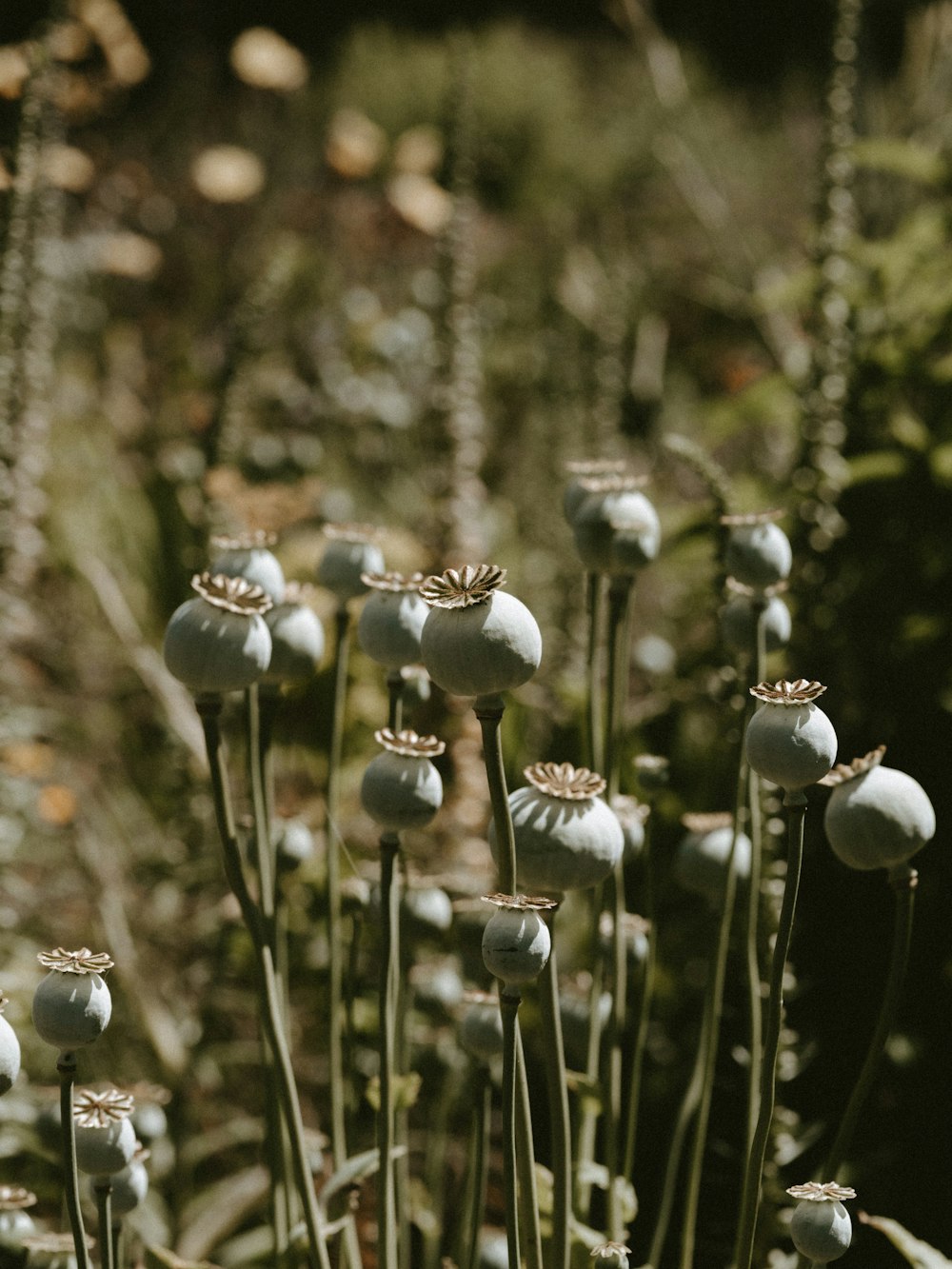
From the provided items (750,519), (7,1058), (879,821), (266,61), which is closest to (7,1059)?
(7,1058)

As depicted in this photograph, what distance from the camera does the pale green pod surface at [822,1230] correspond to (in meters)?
0.64

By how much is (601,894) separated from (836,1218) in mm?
315

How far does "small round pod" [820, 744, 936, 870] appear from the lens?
0.60m

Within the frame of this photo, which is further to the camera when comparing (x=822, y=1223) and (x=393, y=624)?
(x=393, y=624)

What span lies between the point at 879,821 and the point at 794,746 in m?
0.06

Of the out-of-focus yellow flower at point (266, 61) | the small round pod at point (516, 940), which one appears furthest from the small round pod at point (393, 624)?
the out-of-focus yellow flower at point (266, 61)

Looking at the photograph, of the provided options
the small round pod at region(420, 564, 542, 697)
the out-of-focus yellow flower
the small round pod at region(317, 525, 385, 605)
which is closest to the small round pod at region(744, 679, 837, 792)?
the small round pod at region(420, 564, 542, 697)

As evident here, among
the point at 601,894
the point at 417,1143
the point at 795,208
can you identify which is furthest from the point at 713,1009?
the point at 795,208

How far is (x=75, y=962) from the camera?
24.2 inches

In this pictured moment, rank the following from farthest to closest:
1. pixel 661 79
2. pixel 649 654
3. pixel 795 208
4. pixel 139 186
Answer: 1. pixel 795 208
2. pixel 139 186
3. pixel 661 79
4. pixel 649 654

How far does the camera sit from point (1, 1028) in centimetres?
61

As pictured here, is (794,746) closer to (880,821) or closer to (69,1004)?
(880,821)

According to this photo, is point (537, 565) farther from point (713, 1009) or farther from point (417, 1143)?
point (713, 1009)

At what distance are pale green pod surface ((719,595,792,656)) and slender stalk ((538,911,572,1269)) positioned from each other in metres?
0.30
